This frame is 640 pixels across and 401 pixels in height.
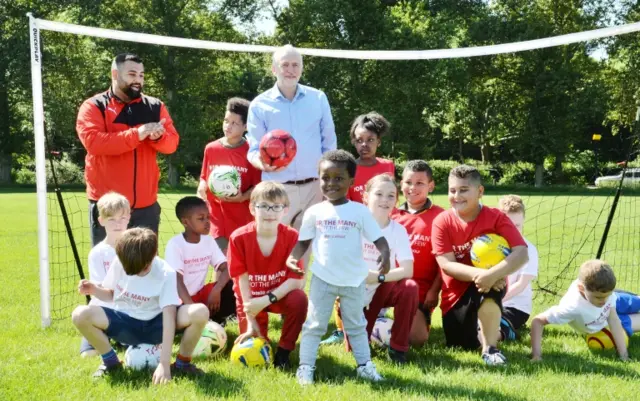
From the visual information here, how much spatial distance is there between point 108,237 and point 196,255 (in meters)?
0.81

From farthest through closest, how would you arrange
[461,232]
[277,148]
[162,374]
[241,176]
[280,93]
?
[241,176] < [280,93] < [277,148] < [461,232] < [162,374]

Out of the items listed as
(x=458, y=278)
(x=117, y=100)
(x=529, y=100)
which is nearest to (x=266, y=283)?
(x=458, y=278)

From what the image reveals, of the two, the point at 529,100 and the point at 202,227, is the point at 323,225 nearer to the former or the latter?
the point at 202,227

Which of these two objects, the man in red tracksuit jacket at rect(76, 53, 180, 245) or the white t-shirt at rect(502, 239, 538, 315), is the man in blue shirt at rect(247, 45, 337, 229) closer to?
the man in red tracksuit jacket at rect(76, 53, 180, 245)

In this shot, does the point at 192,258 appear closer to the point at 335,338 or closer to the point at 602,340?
the point at 335,338

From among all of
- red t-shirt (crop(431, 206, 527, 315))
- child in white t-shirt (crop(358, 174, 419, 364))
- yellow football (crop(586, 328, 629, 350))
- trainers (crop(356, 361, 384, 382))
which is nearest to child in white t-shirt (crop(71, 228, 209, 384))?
trainers (crop(356, 361, 384, 382))

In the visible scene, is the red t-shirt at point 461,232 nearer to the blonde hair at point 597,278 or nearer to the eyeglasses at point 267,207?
the blonde hair at point 597,278

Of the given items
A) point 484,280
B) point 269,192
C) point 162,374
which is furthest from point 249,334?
point 484,280

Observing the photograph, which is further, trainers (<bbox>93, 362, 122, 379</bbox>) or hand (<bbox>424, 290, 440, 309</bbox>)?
hand (<bbox>424, 290, 440, 309</bbox>)

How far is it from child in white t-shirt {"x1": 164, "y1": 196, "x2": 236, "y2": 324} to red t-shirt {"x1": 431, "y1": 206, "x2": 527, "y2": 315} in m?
1.83

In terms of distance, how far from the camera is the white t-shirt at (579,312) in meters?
4.98

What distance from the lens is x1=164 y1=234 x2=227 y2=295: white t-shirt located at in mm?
5422

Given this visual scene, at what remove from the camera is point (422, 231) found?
18.2 feet

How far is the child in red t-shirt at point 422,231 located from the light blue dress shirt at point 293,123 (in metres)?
0.87
